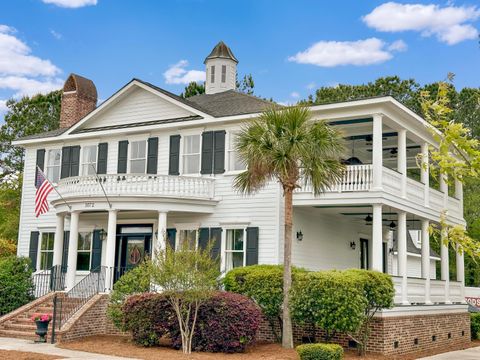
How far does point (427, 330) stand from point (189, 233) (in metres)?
8.67

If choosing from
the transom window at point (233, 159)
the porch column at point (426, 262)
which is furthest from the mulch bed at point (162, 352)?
the transom window at point (233, 159)

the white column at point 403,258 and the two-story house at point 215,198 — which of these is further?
the two-story house at point 215,198

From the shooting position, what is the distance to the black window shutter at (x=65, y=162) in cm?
2594

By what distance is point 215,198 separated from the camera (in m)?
22.2

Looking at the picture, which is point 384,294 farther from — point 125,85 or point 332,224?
point 125,85

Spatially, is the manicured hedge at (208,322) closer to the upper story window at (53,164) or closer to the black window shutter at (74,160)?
the black window shutter at (74,160)

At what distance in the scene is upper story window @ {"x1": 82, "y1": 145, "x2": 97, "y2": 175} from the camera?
25.6m

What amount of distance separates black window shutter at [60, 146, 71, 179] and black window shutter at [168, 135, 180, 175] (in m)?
5.00

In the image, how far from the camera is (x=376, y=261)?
18984mm

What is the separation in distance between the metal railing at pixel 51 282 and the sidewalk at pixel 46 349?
4.13m

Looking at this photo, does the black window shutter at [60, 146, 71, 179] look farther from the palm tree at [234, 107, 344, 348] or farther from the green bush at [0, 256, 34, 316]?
Answer: the palm tree at [234, 107, 344, 348]

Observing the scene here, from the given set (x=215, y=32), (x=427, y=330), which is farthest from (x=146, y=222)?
(x=215, y=32)

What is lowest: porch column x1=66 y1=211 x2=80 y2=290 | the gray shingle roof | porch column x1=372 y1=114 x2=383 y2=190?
porch column x1=66 y1=211 x2=80 y2=290

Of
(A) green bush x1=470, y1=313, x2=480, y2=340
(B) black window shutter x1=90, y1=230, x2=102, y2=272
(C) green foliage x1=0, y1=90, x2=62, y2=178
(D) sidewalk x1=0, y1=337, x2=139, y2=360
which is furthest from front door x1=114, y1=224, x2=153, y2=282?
(C) green foliage x1=0, y1=90, x2=62, y2=178
